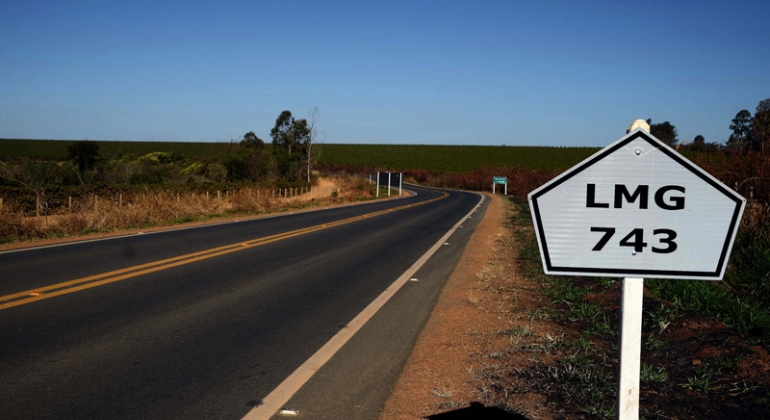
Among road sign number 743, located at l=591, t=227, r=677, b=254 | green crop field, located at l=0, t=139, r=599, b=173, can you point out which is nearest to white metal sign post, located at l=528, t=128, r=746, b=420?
road sign number 743, located at l=591, t=227, r=677, b=254

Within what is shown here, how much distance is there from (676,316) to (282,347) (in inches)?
167

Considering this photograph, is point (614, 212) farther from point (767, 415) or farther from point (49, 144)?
point (49, 144)

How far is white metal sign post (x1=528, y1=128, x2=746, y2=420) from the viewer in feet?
7.49

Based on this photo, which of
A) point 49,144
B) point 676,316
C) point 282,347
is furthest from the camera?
point 49,144

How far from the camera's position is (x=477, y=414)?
4016 millimetres

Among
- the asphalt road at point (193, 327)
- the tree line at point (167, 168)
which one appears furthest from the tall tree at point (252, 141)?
the asphalt road at point (193, 327)

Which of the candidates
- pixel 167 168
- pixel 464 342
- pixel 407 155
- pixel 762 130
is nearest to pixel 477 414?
pixel 464 342

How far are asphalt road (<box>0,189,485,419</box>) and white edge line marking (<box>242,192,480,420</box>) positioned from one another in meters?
0.08

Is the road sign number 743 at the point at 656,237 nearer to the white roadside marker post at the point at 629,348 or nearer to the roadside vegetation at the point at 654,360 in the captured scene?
the white roadside marker post at the point at 629,348

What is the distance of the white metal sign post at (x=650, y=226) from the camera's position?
7.49ft

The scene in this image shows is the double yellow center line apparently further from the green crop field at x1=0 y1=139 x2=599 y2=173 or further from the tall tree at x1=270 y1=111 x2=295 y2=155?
the green crop field at x1=0 y1=139 x2=599 y2=173

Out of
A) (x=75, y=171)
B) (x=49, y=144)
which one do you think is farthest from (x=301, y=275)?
(x=49, y=144)

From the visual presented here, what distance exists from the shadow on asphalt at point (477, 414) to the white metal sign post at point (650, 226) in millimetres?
1770

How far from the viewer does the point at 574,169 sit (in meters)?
2.36
